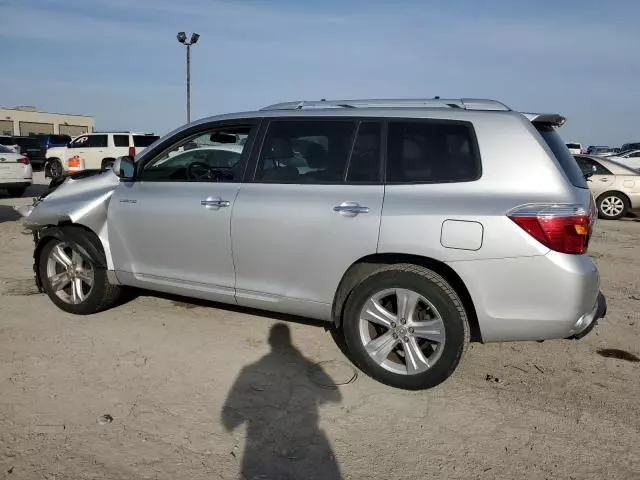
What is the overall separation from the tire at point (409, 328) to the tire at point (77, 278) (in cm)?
233

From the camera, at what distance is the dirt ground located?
260 cm

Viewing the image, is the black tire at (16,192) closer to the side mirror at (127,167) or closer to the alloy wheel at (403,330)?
the side mirror at (127,167)

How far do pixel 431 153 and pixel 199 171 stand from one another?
1948 millimetres

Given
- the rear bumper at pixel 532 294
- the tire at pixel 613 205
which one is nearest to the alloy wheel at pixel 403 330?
the rear bumper at pixel 532 294

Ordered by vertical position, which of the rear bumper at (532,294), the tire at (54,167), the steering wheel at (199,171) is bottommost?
the rear bumper at (532,294)

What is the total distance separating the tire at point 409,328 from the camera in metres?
3.16

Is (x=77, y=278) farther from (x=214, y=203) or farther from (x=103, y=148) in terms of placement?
(x=103, y=148)

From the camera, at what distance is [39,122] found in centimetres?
7575

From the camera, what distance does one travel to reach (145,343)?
4.03m

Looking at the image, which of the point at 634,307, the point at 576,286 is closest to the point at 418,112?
the point at 576,286

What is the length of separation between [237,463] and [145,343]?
176 centimetres

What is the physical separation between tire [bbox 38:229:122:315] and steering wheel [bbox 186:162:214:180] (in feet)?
3.49

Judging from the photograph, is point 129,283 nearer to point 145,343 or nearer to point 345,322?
point 145,343

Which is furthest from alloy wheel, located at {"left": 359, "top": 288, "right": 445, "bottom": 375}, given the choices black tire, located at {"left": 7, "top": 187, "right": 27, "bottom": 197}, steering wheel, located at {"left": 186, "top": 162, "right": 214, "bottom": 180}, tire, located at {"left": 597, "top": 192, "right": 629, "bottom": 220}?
black tire, located at {"left": 7, "top": 187, "right": 27, "bottom": 197}
